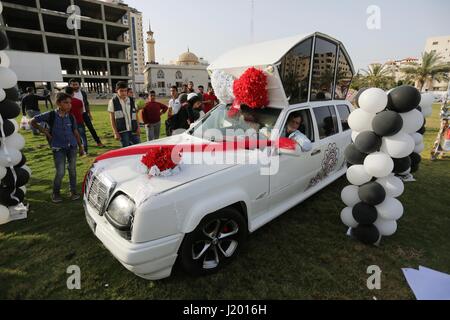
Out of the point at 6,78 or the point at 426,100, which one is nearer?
the point at 6,78

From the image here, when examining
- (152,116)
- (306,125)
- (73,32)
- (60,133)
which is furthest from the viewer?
(73,32)

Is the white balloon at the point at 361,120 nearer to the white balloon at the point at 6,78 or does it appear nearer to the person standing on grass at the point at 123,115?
the person standing on grass at the point at 123,115

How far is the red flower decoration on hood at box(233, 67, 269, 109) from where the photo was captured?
3.37 metres

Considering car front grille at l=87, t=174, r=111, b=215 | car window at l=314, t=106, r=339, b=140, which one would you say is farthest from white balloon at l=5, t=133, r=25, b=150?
car window at l=314, t=106, r=339, b=140

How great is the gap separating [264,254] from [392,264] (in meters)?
1.51

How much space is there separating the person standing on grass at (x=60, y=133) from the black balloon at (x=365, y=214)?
456 cm

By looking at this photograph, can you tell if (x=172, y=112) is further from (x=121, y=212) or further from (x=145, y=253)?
(x=145, y=253)

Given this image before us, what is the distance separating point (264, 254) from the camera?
3.09 metres

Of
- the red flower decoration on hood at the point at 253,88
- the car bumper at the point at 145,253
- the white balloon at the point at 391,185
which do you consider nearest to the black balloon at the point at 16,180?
the car bumper at the point at 145,253

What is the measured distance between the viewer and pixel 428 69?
35344 millimetres

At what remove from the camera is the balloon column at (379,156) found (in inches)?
113

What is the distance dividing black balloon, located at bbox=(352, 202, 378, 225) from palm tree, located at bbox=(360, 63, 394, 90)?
39231mm

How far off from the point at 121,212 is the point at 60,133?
8.69 feet

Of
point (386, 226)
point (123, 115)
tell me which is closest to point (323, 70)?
point (386, 226)
